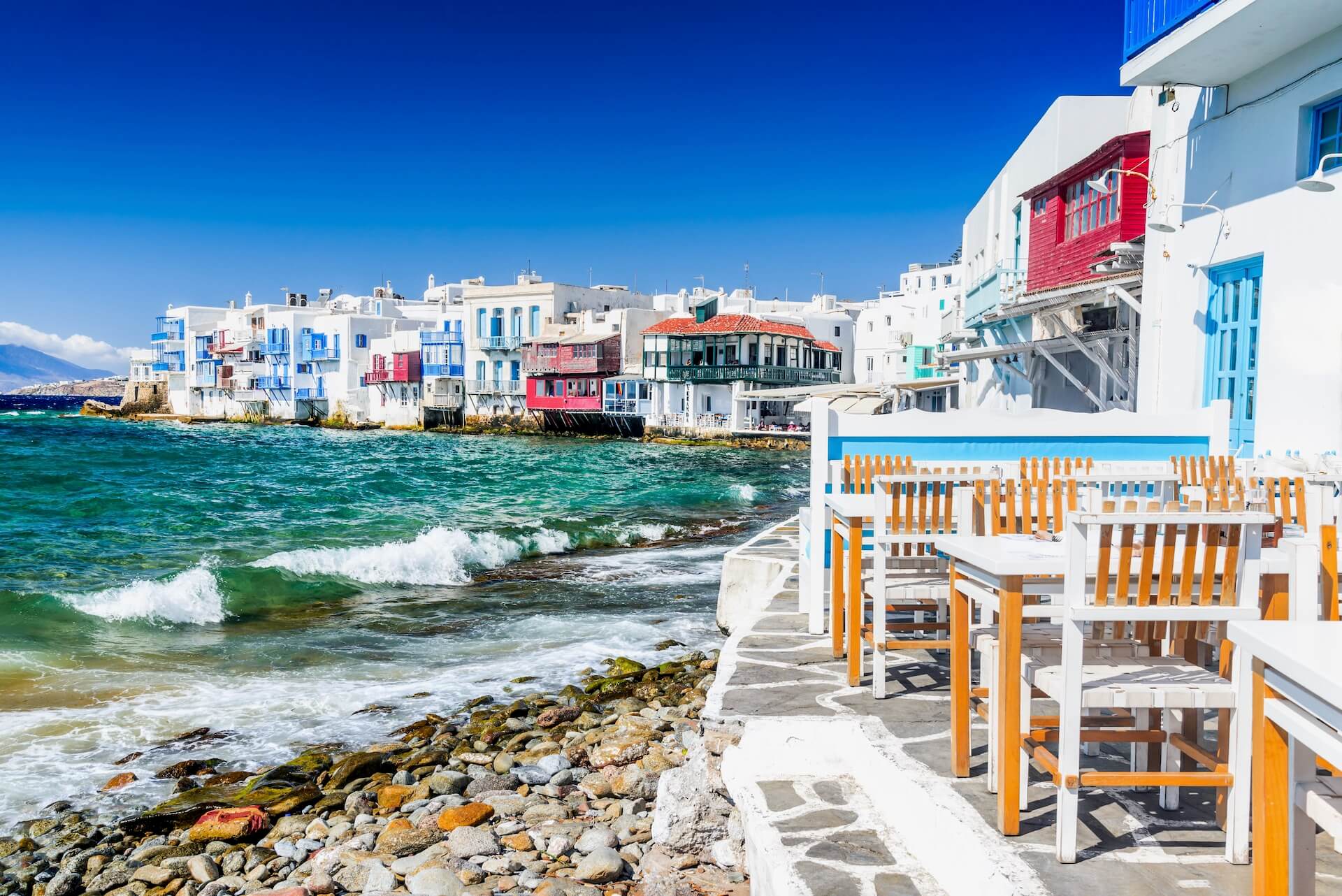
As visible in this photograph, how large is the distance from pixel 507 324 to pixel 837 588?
200 feet

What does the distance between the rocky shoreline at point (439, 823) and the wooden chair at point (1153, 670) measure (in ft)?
5.59

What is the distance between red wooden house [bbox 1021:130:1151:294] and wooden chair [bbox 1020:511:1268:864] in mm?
11229

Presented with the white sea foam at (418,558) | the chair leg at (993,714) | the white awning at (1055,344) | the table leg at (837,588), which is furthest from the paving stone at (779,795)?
the white awning at (1055,344)

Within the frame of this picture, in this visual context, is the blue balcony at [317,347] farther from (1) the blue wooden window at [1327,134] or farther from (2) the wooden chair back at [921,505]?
(2) the wooden chair back at [921,505]

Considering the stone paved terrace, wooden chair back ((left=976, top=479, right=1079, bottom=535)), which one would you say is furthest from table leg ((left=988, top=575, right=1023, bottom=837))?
wooden chair back ((left=976, top=479, right=1079, bottom=535))

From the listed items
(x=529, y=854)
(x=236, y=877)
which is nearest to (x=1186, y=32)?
(x=529, y=854)

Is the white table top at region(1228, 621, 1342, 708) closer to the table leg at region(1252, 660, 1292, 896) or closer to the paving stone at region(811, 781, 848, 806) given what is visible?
the table leg at region(1252, 660, 1292, 896)

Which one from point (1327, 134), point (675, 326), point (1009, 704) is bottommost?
point (1009, 704)

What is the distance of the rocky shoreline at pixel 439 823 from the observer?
449 cm

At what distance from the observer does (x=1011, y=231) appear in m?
22.4

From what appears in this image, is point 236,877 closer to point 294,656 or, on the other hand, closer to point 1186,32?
point 294,656

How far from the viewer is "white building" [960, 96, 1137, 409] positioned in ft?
62.0

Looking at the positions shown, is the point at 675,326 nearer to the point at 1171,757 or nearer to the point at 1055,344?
the point at 1055,344

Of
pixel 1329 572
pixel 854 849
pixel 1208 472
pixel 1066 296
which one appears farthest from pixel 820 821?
pixel 1066 296
